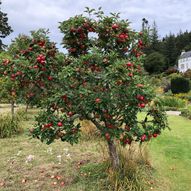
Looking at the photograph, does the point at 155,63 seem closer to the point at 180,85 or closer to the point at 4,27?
the point at 4,27

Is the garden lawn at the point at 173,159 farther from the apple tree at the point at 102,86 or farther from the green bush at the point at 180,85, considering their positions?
the green bush at the point at 180,85

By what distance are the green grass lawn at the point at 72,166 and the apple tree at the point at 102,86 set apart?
625 mm

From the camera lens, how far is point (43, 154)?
594 centimetres

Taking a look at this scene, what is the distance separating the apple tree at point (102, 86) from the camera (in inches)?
133

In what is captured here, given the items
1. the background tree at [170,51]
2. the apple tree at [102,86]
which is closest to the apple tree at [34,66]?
the apple tree at [102,86]

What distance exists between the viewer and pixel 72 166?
→ 16.6ft

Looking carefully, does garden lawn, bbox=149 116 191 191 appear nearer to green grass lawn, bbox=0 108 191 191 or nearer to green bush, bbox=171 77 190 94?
green grass lawn, bbox=0 108 191 191

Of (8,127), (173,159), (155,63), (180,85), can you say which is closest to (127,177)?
(173,159)

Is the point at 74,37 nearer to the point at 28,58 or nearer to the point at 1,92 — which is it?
the point at 28,58

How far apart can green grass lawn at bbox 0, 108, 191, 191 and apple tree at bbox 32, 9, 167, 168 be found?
625mm

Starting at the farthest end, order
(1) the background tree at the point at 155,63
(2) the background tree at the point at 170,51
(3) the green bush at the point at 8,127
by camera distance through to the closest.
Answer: (2) the background tree at the point at 170,51
(1) the background tree at the point at 155,63
(3) the green bush at the point at 8,127

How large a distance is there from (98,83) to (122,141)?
2.64 ft

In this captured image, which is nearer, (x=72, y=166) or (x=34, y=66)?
(x=34, y=66)

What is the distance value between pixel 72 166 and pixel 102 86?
2.02m
